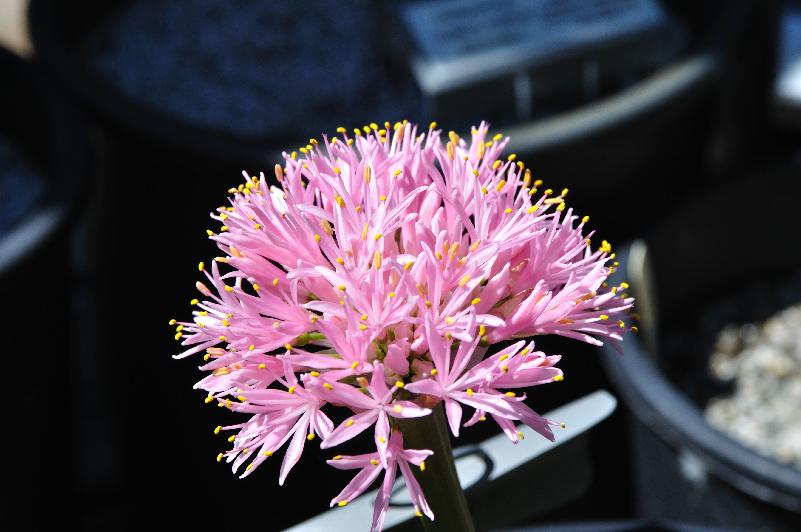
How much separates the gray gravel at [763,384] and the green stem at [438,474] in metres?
0.81

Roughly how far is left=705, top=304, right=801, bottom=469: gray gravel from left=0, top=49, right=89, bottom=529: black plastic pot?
0.73m

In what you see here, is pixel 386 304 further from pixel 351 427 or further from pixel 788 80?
pixel 788 80

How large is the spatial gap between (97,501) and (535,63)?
0.78m

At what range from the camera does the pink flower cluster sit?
1.25ft

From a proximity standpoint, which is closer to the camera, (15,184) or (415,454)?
(415,454)

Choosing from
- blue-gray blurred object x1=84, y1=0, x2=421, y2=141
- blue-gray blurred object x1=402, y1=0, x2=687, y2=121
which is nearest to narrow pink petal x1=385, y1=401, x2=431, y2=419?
blue-gray blurred object x1=402, y1=0, x2=687, y2=121

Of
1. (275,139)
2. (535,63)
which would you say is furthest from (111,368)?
(535,63)

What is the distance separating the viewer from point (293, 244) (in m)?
0.41

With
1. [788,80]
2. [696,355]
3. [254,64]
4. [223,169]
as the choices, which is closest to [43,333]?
[223,169]

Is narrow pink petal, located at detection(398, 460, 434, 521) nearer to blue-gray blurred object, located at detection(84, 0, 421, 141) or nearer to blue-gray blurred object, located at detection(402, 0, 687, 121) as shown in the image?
blue-gray blurred object, located at detection(402, 0, 687, 121)

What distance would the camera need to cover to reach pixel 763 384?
1.29 m

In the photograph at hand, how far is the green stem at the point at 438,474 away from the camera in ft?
1.32

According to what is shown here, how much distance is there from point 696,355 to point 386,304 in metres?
1.03

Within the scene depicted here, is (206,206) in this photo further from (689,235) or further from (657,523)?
(657,523)
